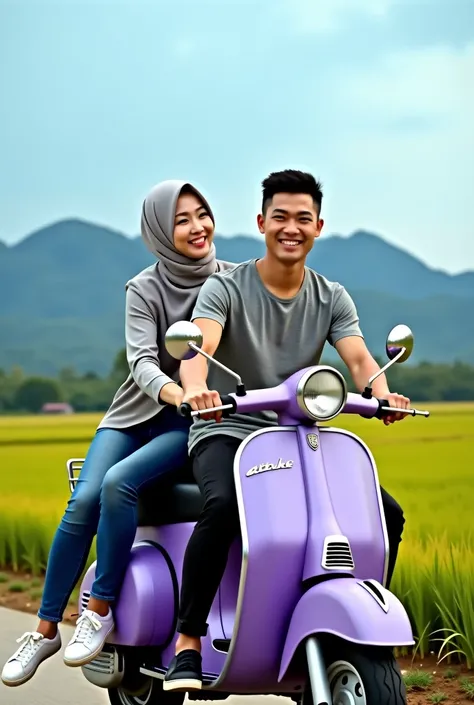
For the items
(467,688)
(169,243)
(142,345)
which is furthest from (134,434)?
(467,688)

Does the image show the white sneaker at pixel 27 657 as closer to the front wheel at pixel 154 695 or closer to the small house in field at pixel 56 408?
the front wheel at pixel 154 695

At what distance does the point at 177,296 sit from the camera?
434 centimetres

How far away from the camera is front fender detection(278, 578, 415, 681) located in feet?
10.4

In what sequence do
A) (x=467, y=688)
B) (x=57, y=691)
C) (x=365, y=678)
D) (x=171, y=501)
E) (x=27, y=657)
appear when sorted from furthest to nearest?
(x=57, y=691), (x=467, y=688), (x=27, y=657), (x=171, y=501), (x=365, y=678)

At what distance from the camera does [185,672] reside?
354 centimetres

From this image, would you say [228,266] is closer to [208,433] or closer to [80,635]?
[208,433]

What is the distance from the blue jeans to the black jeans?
448mm

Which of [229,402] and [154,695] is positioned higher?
[229,402]

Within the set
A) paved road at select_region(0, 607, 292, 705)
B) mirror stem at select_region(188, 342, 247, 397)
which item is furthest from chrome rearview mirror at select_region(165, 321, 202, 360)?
paved road at select_region(0, 607, 292, 705)

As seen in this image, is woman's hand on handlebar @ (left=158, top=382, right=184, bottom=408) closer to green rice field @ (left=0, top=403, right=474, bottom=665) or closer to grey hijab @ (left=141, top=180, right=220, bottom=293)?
grey hijab @ (left=141, top=180, right=220, bottom=293)

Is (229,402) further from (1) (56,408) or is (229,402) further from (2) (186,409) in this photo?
(1) (56,408)

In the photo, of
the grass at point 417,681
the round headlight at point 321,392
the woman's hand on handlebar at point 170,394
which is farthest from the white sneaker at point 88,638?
the grass at point 417,681

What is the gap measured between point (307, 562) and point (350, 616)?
276 millimetres

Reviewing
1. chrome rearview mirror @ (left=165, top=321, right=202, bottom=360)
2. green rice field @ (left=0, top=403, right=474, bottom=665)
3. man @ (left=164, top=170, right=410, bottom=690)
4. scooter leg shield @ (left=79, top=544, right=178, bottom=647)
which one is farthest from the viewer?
green rice field @ (left=0, top=403, right=474, bottom=665)
